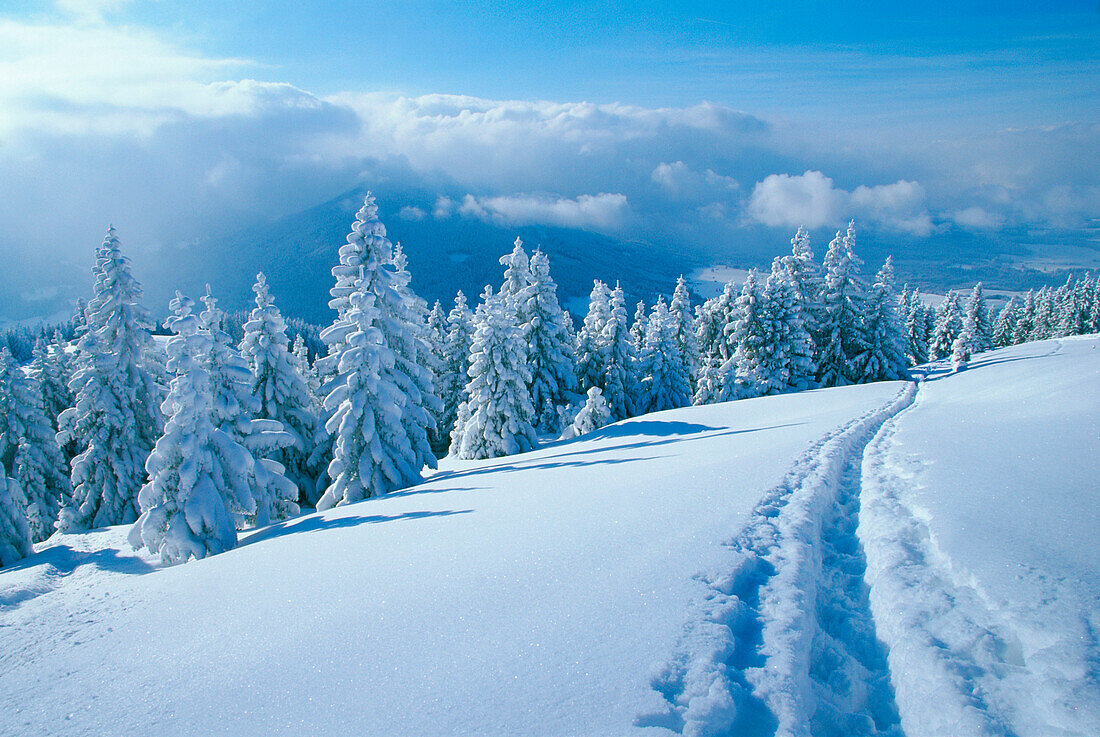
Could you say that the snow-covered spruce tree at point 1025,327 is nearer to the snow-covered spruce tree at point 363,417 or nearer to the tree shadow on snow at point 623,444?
the tree shadow on snow at point 623,444

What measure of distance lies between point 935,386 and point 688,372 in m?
19.3

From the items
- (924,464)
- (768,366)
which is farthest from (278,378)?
(768,366)

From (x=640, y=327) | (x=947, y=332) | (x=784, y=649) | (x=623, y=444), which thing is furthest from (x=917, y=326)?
(x=784, y=649)

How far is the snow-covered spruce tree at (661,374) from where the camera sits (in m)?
37.0

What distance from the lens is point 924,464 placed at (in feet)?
30.8

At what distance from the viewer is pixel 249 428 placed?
720 inches

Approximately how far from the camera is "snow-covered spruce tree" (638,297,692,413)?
3703cm

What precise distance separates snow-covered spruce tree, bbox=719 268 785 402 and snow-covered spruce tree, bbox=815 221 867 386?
6.02 m

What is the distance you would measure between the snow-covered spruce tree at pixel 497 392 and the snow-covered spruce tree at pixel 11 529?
60.7 ft

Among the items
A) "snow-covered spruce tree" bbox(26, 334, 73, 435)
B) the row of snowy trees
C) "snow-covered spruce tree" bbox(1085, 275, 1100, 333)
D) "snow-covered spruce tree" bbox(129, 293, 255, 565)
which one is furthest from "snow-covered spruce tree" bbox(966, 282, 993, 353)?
"snow-covered spruce tree" bbox(26, 334, 73, 435)

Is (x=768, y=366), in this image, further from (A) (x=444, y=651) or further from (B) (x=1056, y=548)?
(A) (x=444, y=651)

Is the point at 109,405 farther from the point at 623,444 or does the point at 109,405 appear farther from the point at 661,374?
the point at 661,374

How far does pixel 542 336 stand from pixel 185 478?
2310 centimetres

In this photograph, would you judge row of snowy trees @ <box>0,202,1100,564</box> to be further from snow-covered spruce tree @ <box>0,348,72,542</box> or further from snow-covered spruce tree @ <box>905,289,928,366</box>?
snow-covered spruce tree @ <box>905,289,928,366</box>
